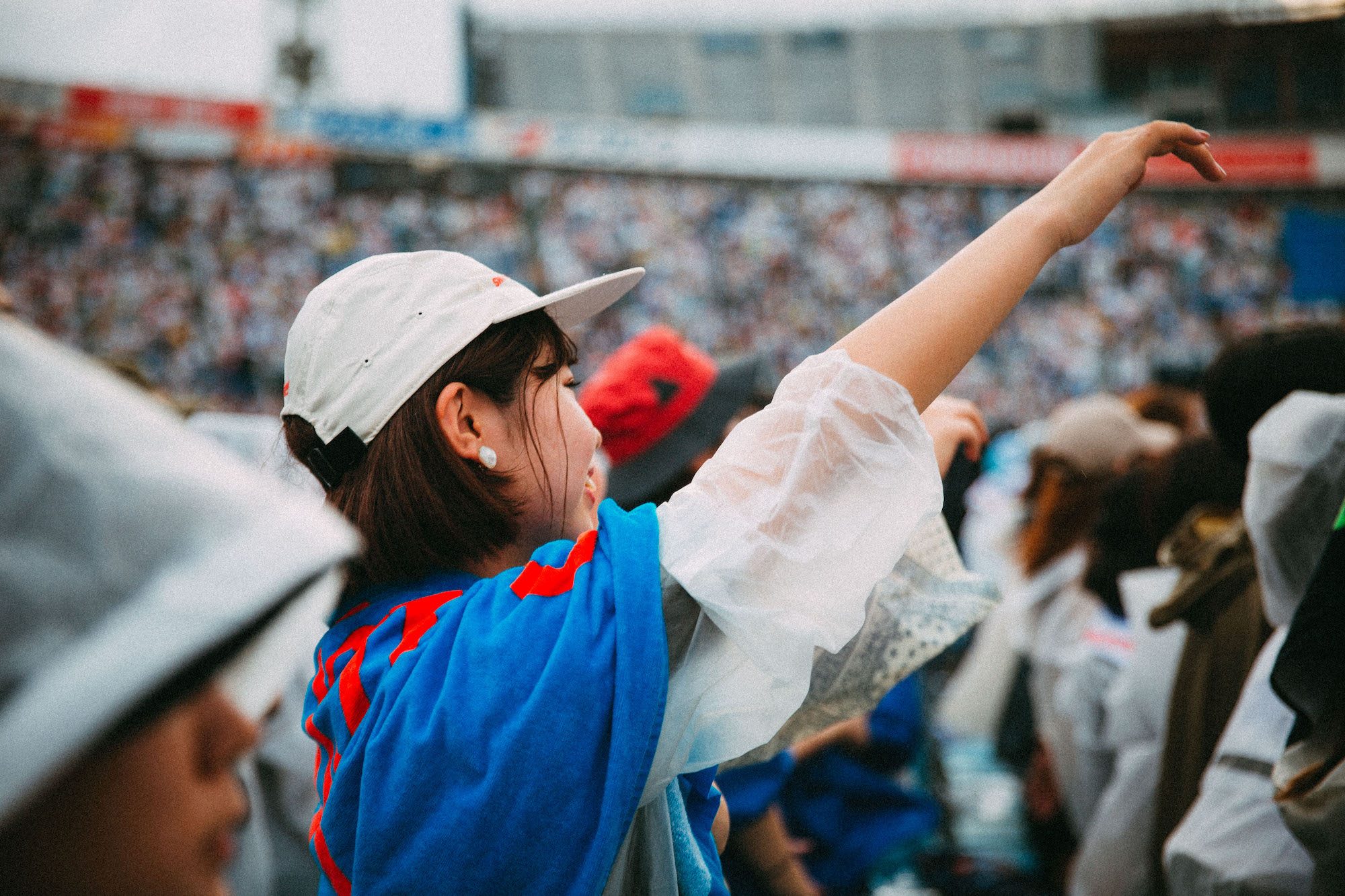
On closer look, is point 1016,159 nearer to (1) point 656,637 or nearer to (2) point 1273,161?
(2) point 1273,161

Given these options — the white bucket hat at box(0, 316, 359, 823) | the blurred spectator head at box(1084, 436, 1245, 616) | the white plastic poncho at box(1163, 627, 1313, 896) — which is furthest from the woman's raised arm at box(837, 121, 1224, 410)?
the blurred spectator head at box(1084, 436, 1245, 616)

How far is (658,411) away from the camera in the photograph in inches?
72.0

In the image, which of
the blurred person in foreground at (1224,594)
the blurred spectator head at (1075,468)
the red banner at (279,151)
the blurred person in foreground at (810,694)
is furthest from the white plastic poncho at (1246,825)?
the red banner at (279,151)

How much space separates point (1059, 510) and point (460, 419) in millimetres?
3228

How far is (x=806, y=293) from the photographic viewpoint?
47.1 feet

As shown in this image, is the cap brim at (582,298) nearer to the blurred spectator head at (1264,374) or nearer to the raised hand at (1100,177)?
the raised hand at (1100,177)

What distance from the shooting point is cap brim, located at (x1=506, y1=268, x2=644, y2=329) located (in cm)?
98

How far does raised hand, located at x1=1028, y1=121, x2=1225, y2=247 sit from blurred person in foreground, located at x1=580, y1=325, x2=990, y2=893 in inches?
11.6

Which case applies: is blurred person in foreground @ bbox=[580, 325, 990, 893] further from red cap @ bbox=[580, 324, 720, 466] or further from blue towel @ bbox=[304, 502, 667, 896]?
blue towel @ bbox=[304, 502, 667, 896]

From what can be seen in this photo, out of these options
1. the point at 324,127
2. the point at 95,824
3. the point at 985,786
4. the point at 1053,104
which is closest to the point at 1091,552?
the point at 985,786

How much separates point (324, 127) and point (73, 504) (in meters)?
14.1

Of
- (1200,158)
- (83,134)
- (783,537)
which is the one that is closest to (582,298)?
(783,537)

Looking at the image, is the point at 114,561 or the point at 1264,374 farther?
the point at 1264,374

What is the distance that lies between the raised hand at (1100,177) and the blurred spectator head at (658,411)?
1042 mm
